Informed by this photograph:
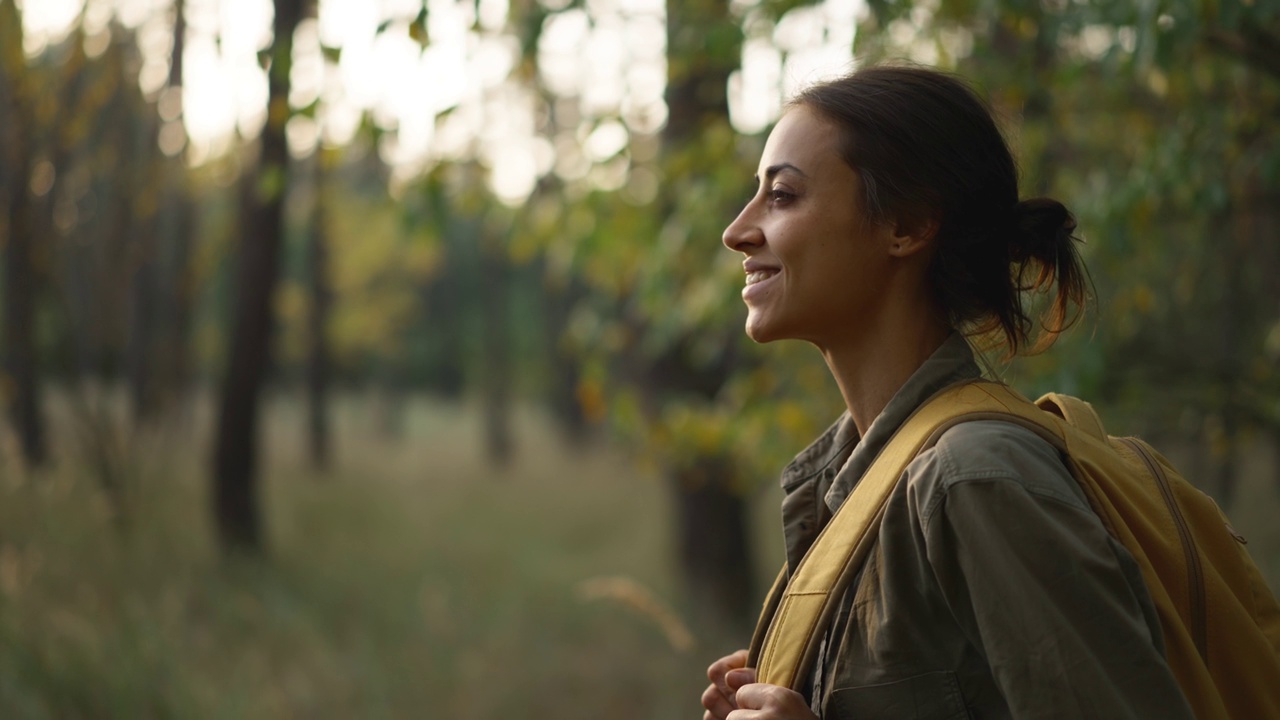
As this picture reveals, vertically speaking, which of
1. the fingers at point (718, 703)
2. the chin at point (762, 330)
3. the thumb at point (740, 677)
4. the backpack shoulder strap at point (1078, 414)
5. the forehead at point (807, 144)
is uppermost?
the forehead at point (807, 144)

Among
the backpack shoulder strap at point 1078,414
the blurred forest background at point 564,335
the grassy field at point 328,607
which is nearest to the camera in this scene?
the backpack shoulder strap at point 1078,414

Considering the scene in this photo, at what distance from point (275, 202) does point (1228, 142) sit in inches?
315

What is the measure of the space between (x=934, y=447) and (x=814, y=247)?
0.47 m

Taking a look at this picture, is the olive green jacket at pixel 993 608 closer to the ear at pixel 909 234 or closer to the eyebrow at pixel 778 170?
the ear at pixel 909 234

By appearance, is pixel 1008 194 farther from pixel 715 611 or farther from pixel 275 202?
pixel 275 202

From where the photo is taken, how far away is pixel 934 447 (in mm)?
1549

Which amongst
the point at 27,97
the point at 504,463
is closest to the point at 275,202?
the point at 27,97

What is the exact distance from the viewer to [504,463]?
20.9m

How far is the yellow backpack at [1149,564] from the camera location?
154 cm

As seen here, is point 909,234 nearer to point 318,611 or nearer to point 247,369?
point 318,611

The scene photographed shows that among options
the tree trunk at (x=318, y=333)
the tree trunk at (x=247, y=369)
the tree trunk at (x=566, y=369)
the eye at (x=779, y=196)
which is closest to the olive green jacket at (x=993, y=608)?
the eye at (x=779, y=196)

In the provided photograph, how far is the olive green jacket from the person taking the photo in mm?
1383

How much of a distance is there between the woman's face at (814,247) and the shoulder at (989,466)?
1.30 feet

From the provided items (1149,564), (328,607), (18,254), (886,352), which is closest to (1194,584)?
(1149,564)
